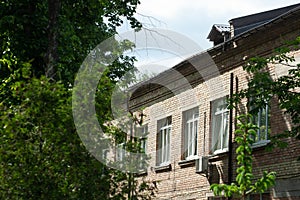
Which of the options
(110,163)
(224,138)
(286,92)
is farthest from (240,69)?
(110,163)

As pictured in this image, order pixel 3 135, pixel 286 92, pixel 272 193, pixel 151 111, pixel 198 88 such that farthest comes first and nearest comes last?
pixel 151 111 < pixel 198 88 < pixel 272 193 < pixel 286 92 < pixel 3 135

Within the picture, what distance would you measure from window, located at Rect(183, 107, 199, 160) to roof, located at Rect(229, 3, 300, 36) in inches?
117

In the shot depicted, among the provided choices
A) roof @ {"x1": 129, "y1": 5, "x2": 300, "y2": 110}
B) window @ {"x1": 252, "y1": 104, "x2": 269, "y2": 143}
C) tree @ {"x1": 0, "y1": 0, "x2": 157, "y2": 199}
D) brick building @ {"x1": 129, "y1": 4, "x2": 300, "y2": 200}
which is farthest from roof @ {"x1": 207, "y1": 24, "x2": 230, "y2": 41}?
tree @ {"x1": 0, "y1": 0, "x2": 157, "y2": 199}

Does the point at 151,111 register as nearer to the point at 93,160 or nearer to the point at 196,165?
the point at 196,165

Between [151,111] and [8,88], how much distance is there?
8063mm

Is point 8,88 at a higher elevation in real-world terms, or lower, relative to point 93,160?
higher

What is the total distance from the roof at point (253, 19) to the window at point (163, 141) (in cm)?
463

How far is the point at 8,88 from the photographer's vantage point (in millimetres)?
22328

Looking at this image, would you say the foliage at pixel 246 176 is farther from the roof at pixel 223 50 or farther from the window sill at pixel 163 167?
the window sill at pixel 163 167

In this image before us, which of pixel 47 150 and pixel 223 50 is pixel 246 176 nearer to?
pixel 47 150

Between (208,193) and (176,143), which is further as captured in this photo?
(176,143)

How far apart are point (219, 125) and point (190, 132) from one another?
2.17 meters

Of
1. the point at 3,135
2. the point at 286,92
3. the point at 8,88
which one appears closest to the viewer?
the point at 3,135

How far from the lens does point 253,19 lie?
25.9 metres
